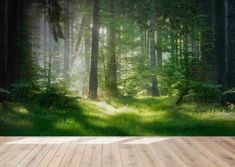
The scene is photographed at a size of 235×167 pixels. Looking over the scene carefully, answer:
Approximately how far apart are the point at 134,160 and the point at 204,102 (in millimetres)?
8794

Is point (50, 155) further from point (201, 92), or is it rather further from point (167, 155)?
point (201, 92)

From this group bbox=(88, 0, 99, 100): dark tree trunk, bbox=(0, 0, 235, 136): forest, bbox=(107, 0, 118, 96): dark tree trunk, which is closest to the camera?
bbox=(0, 0, 235, 136): forest

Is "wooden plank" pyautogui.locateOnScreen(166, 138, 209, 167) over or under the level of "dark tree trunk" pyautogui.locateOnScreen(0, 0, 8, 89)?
under

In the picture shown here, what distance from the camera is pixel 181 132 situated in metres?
9.57

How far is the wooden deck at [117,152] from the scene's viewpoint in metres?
5.10

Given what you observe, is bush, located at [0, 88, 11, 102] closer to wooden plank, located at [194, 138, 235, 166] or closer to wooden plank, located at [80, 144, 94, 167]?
wooden plank, located at [80, 144, 94, 167]

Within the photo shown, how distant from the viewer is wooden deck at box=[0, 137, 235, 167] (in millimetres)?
5102

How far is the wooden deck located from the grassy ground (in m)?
2.34

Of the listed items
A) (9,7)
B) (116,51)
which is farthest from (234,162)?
(116,51)

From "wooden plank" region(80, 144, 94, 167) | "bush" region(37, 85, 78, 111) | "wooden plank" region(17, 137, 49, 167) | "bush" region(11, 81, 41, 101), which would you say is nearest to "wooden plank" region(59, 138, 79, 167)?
"wooden plank" region(80, 144, 94, 167)

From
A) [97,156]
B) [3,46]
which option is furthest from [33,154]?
[3,46]

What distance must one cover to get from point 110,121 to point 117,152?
4.94 m

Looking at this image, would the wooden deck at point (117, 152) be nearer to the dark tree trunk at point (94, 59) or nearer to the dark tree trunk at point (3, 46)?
the dark tree trunk at point (3, 46)

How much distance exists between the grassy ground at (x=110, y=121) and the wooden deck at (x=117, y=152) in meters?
2.34
